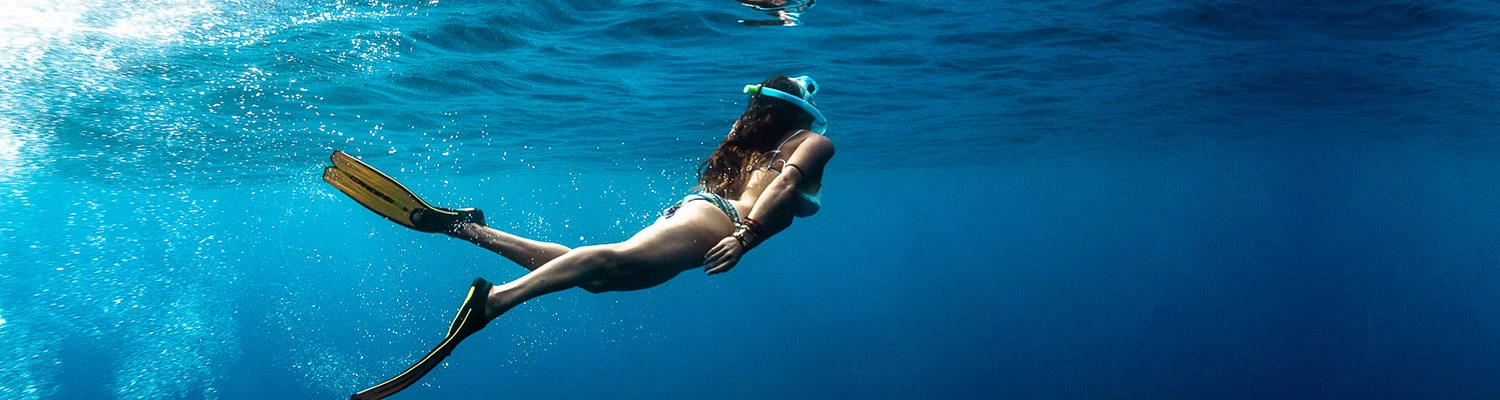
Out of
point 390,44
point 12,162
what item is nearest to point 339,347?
point 12,162

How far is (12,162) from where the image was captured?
22312 millimetres

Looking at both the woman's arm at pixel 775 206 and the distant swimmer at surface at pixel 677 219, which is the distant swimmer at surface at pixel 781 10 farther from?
the woman's arm at pixel 775 206

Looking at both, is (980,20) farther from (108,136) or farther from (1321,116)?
(108,136)

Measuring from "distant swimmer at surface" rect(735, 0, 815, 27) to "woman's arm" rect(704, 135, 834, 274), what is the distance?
647 cm

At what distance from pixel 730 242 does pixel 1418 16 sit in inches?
514

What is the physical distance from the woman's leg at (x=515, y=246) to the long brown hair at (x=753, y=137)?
99cm

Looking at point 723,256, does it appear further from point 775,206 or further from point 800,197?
point 800,197

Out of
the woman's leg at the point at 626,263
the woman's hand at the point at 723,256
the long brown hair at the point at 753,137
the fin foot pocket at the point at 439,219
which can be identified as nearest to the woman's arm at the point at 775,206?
the woman's hand at the point at 723,256

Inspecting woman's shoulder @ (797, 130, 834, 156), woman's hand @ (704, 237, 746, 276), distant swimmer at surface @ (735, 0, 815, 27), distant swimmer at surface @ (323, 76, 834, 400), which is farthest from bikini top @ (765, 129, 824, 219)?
distant swimmer at surface @ (735, 0, 815, 27)

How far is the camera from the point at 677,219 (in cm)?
386

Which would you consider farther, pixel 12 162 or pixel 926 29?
pixel 12 162

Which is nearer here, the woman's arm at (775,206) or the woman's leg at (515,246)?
the woman's arm at (775,206)

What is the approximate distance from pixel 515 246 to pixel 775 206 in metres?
1.46

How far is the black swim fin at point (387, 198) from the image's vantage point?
13.4 feet
